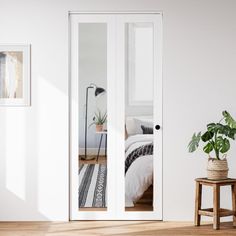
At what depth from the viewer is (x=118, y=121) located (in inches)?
218

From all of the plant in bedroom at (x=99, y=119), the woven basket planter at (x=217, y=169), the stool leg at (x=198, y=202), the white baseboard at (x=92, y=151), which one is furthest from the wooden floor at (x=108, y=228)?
the plant in bedroom at (x=99, y=119)

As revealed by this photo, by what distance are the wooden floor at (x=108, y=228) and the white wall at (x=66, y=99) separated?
0.62ft

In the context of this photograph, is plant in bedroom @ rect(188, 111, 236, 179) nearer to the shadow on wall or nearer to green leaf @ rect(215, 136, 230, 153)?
green leaf @ rect(215, 136, 230, 153)

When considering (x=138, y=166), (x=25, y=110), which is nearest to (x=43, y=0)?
(x=25, y=110)

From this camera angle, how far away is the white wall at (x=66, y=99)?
17.9ft

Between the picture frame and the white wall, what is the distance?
64 mm

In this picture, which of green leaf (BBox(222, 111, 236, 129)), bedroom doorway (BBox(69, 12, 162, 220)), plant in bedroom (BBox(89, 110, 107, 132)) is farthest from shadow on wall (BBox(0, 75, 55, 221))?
green leaf (BBox(222, 111, 236, 129))

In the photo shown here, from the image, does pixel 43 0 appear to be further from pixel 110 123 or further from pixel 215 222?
pixel 215 222

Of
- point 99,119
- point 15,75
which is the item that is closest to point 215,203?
point 99,119

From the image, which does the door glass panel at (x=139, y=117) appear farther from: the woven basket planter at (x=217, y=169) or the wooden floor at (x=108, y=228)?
the woven basket planter at (x=217, y=169)

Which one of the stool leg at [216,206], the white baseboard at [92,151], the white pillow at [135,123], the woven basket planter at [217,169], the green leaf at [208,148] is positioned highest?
the white pillow at [135,123]

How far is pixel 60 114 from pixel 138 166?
95cm

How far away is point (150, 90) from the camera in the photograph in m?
5.54

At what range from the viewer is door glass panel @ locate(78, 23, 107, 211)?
5.53 m
